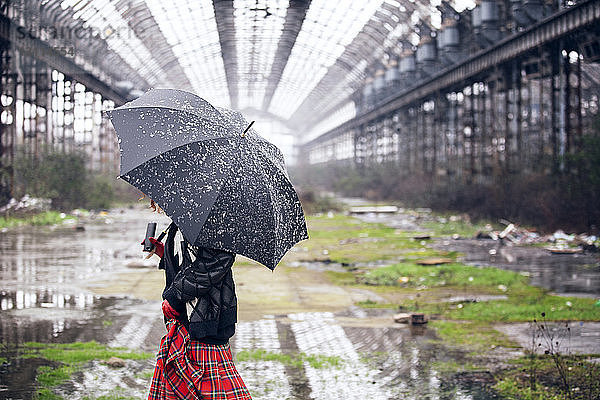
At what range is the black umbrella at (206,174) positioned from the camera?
340 cm

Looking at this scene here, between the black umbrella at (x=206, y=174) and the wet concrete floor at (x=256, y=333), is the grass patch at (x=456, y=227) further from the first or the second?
the black umbrella at (x=206, y=174)

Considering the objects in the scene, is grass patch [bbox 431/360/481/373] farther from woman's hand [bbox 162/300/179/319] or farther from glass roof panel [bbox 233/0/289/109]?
glass roof panel [bbox 233/0/289/109]

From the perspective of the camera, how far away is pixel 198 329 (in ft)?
11.1

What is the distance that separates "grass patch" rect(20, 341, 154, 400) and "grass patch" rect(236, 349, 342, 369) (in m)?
0.85

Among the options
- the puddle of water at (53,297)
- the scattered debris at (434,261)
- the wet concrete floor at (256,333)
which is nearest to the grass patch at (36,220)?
the puddle of water at (53,297)

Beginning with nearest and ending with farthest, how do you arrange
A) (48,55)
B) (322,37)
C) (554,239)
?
(554,239), (48,55), (322,37)

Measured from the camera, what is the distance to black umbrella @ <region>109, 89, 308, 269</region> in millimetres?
3396

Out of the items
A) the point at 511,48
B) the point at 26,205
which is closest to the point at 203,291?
the point at 26,205

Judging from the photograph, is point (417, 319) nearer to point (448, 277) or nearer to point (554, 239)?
point (448, 277)

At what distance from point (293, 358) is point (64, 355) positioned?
78.1 inches

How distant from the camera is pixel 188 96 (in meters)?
3.82

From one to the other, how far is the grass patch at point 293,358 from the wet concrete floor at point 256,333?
1.9 inches

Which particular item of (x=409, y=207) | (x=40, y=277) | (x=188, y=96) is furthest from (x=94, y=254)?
(x=409, y=207)

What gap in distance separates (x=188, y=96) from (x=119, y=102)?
41.7m
